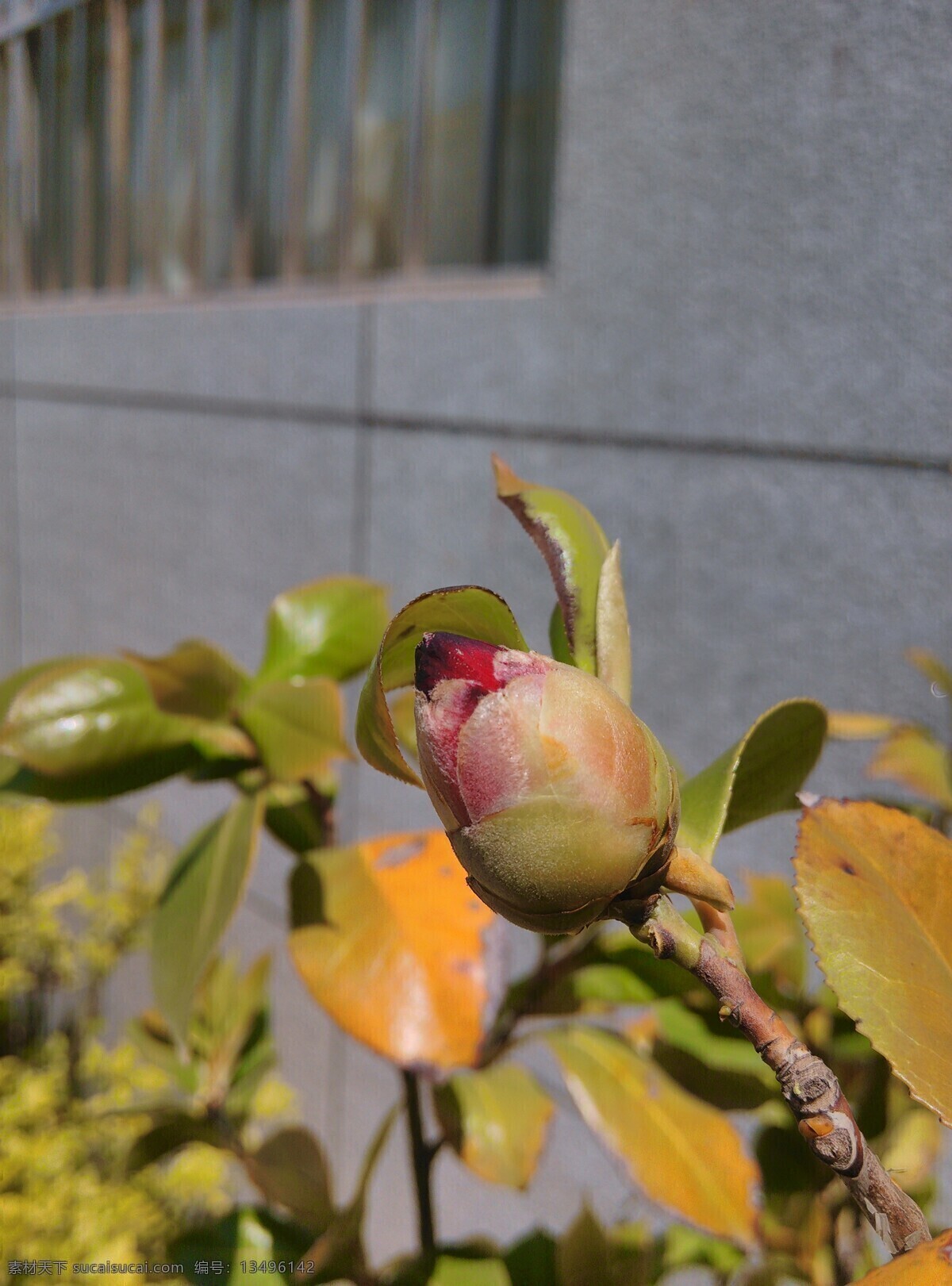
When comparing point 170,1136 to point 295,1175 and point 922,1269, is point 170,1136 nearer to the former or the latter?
point 295,1175

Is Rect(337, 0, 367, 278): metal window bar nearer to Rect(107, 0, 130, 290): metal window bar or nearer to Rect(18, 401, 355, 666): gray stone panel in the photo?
Rect(18, 401, 355, 666): gray stone panel

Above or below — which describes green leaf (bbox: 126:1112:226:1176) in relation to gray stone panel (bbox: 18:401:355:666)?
below

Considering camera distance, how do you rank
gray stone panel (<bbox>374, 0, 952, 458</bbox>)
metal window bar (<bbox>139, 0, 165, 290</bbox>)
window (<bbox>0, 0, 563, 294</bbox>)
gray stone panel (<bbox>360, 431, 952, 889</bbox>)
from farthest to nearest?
metal window bar (<bbox>139, 0, 165, 290</bbox>), window (<bbox>0, 0, 563, 294</bbox>), gray stone panel (<bbox>360, 431, 952, 889</bbox>), gray stone panel (<bbox>374, 0, 952, 458</bbox>)

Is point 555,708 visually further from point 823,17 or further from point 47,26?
point 47,26

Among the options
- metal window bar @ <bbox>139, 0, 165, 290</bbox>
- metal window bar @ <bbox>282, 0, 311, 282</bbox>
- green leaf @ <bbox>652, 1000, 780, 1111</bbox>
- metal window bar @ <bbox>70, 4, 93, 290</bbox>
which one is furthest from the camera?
metal window bar @ <bbox>70, 4, 93, 290</bbox>

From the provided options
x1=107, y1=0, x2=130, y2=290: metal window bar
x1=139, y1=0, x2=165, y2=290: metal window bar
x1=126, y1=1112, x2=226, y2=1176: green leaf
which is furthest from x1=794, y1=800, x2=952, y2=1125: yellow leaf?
x1=107, y1=0, x2=130, y2=290: metal window bar

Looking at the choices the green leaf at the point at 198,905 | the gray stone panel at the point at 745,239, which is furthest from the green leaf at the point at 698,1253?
the gray stone panel at the point at 745,239

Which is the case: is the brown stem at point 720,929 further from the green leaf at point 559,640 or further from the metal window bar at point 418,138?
the metal window bar at point 418,138

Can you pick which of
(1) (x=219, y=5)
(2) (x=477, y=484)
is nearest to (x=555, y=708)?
(2) (x=477, y=484)
